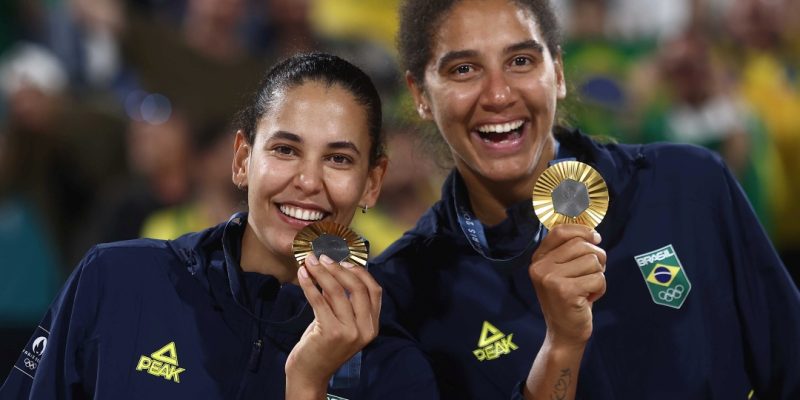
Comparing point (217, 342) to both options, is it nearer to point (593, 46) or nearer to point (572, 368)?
point (572, 368)

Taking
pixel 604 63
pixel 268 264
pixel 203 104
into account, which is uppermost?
pixel 604 63

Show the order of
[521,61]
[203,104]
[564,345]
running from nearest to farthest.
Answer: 1. [564,345]
2. [521,61]
3. [203,104]

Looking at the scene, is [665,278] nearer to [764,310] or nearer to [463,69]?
[764,310]

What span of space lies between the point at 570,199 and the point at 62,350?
1181 millimetres

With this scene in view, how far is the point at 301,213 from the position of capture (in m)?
2.98

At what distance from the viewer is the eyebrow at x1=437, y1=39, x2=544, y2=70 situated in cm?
326

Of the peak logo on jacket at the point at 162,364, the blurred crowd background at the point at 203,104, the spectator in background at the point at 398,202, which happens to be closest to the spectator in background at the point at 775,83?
the blurred crowd background at the point at 203,104

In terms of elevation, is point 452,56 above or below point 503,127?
above

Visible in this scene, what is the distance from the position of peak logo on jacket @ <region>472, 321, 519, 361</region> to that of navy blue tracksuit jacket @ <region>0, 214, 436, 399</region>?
0.22 metres

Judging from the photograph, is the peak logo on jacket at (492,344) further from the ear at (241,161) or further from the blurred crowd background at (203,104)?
the blurred crowd background at (203,104)

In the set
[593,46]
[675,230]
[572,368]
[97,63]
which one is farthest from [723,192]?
[97,63]

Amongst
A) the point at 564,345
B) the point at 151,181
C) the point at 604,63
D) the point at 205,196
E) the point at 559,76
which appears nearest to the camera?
the point at 564,345

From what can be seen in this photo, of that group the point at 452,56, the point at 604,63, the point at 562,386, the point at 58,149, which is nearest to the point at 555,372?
the point at 562,386

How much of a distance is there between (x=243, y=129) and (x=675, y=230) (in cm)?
112
